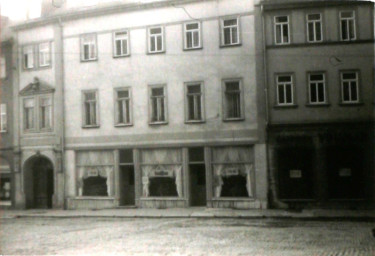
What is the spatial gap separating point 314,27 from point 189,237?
325 inches

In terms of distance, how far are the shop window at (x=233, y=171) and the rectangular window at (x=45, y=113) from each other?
599 centimetres

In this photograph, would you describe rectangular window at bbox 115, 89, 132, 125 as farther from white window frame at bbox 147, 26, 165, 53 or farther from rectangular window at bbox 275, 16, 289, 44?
rectangular window at bbox 275, 16, 289, 44

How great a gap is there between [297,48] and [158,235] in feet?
25.2

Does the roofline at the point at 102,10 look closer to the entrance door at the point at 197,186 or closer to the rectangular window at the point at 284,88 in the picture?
the rectangular window at the point at 284,88

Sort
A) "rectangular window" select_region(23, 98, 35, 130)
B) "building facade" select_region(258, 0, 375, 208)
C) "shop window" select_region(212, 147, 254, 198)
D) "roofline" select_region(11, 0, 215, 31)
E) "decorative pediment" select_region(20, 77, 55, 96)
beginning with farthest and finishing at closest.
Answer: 1. "shop window" select_region(212, 147, 254, 198)
2. "building facade" select_region(258, 0, 375, 208)
3. "decorative pediment" select_region(20, 77, 55, 96)
4. "roofline" select_region(11, 0, 215, 31)
5. "rectangular window" select_region(23, 98, 35, 130)

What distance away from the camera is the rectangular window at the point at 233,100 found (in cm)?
1628

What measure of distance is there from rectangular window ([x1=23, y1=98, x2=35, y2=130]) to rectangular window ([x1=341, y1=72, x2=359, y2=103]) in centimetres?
964

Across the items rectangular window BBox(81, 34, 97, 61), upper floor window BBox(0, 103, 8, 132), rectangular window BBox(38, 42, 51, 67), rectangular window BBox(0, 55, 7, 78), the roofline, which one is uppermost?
the roofline

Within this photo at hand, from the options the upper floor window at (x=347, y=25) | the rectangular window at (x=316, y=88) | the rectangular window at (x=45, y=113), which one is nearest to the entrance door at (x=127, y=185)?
the rectangular window at (x=45, y=113)

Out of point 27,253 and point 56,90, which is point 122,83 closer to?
point 56,90

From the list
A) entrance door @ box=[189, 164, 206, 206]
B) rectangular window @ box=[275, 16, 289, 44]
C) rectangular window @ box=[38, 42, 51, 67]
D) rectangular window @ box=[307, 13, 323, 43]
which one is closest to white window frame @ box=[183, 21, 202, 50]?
rectangular window @ box=[275, 16, 289, 44]

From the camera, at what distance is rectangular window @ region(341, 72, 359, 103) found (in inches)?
640

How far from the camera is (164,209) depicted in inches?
795

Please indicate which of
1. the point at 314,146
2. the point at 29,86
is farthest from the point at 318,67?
the point at 29,86
